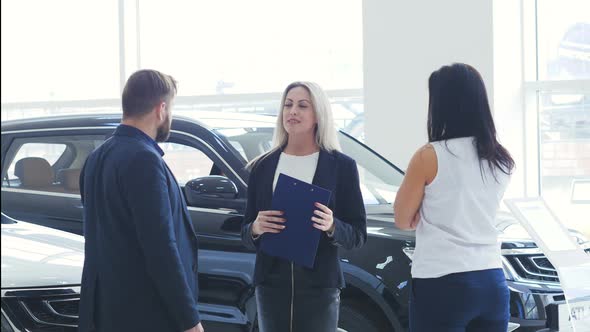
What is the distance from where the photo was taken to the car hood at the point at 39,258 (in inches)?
104

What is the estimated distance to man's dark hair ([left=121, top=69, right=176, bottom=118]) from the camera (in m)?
2.31

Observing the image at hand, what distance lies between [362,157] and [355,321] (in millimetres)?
1057

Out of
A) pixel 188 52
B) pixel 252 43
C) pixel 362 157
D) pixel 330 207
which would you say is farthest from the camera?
pixel 188 52

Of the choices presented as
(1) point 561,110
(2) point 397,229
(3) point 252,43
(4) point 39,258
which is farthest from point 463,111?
(3) point 252,43

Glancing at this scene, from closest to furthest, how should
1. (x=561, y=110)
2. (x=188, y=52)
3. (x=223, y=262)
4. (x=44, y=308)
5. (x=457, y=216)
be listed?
(x=457, y=216), (x=44, y=308), (x=223, y=262), (x=561, y=110), (x=188, y=52)

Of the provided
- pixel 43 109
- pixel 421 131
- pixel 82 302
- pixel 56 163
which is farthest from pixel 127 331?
pixel 43 109

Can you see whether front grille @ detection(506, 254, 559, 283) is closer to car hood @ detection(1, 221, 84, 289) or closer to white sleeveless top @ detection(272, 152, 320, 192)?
white sleeveless top @ detection(272, 152, 320, 192)

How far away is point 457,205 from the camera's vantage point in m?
2.37

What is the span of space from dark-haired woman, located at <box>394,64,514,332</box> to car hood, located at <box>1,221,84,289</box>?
1.09 meters

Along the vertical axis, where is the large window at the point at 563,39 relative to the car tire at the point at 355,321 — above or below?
above

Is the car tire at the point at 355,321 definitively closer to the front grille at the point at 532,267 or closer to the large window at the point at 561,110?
the front grille at the point at 532,267

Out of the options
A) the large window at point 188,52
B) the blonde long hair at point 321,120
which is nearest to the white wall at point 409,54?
the large window at point 188,52

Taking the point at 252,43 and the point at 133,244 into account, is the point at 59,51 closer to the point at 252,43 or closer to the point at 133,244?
the point at 252,43

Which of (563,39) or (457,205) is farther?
(563,39)
